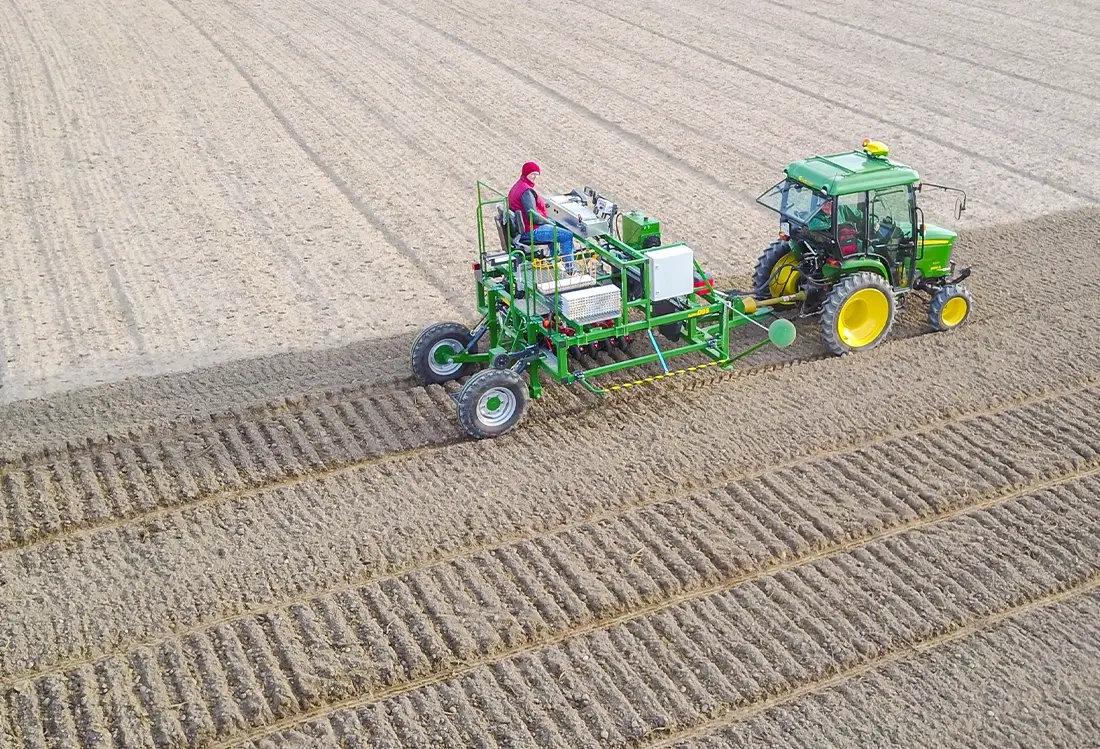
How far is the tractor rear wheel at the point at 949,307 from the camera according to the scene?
11250 mm

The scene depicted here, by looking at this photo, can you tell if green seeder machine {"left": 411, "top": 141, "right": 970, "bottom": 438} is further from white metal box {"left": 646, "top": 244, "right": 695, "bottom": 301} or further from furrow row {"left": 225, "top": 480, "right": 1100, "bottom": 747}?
furrow row {"left": 225, "top": 480, "right": 1100, "bottom": 747}

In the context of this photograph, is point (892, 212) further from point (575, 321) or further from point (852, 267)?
point (575, 321)

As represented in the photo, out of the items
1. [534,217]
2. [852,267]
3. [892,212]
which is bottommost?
[852,267]

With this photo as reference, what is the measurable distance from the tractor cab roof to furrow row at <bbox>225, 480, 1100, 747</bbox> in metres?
3.38

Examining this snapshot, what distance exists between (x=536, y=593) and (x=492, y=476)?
1.51 m

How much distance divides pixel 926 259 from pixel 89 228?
9665 mm

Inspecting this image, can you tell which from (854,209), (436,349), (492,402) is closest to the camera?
(492,402)

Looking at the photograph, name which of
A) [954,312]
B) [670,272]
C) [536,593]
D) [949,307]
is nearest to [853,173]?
[949,307]

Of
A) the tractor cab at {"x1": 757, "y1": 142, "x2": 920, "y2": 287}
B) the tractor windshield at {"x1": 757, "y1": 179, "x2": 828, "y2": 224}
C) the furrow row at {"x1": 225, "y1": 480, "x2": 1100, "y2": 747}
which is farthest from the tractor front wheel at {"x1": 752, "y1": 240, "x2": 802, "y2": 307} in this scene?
the furrow row at {"x1": 225, "y1": 480, "x2": 1100, "y2": 747}

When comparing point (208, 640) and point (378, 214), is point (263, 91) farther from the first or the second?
point (208, 640)

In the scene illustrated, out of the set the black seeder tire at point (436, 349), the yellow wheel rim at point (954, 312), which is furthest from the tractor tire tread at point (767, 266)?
the black seeder tire at point (436, 349)

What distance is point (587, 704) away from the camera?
7.14m

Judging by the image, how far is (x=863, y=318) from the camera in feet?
36.2

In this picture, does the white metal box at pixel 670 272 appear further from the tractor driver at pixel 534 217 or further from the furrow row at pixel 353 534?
the furrow row at pixel 353 534
